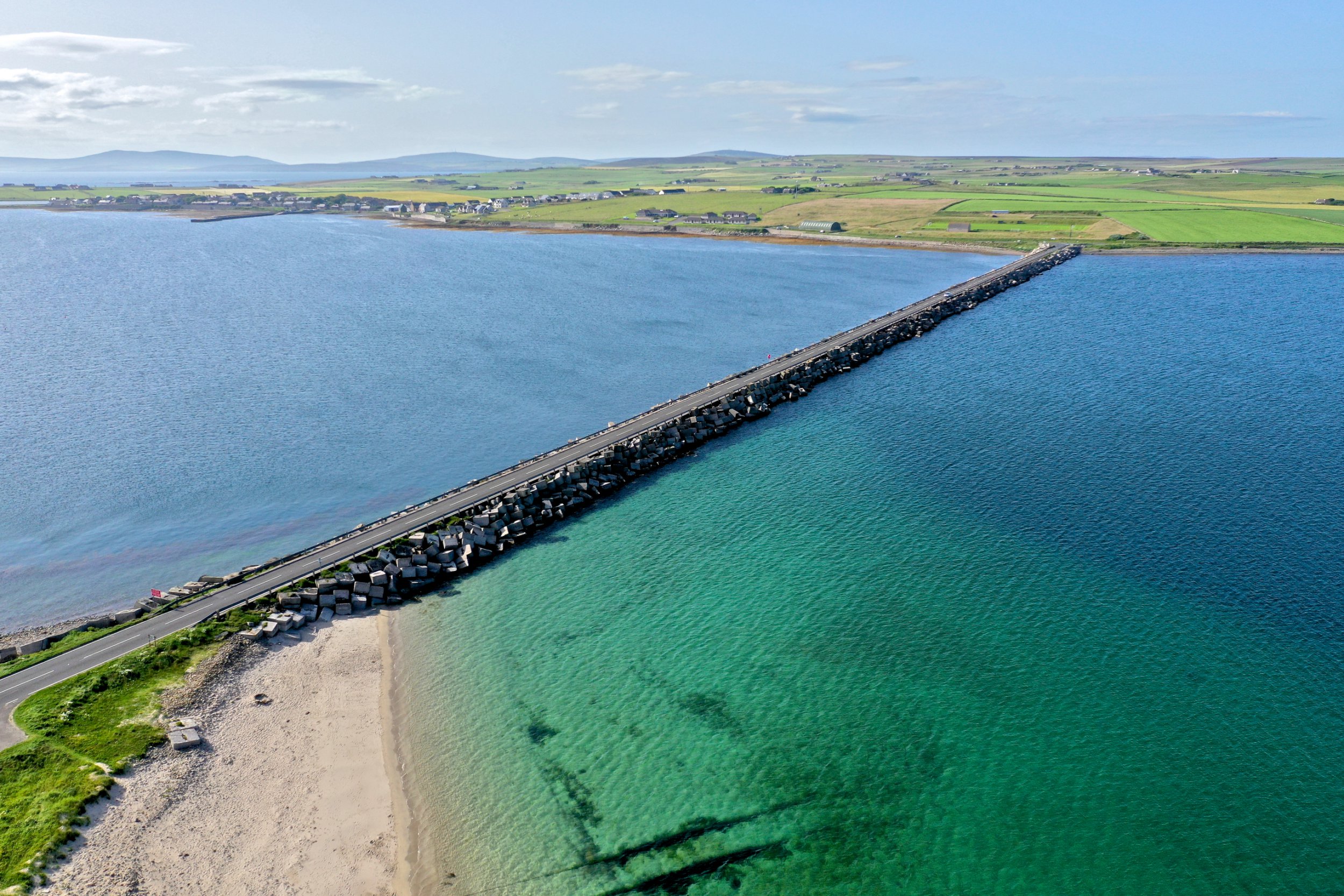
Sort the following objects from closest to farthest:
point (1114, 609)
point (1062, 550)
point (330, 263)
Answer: point (1114, 609), point (1062, 550), point (330, 263)

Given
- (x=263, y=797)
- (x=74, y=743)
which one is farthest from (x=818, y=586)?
(x=74, y=743)

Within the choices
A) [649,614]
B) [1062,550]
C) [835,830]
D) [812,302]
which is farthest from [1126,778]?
[812,302]

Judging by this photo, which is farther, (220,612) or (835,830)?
(220,612)

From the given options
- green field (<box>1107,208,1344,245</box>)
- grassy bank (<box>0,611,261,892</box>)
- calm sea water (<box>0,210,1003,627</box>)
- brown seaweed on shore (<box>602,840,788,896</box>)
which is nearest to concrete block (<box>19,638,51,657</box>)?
grassy bank (<box>0,611,261,892</box>)

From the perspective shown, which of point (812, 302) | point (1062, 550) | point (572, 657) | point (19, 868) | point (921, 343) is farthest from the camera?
Result: point (812, 302)

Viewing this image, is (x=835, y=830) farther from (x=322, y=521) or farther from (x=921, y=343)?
(x=921, y=343)

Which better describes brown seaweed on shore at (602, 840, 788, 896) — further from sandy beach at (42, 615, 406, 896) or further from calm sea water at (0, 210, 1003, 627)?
calm sea water at (0, 210, 1003, 627)
